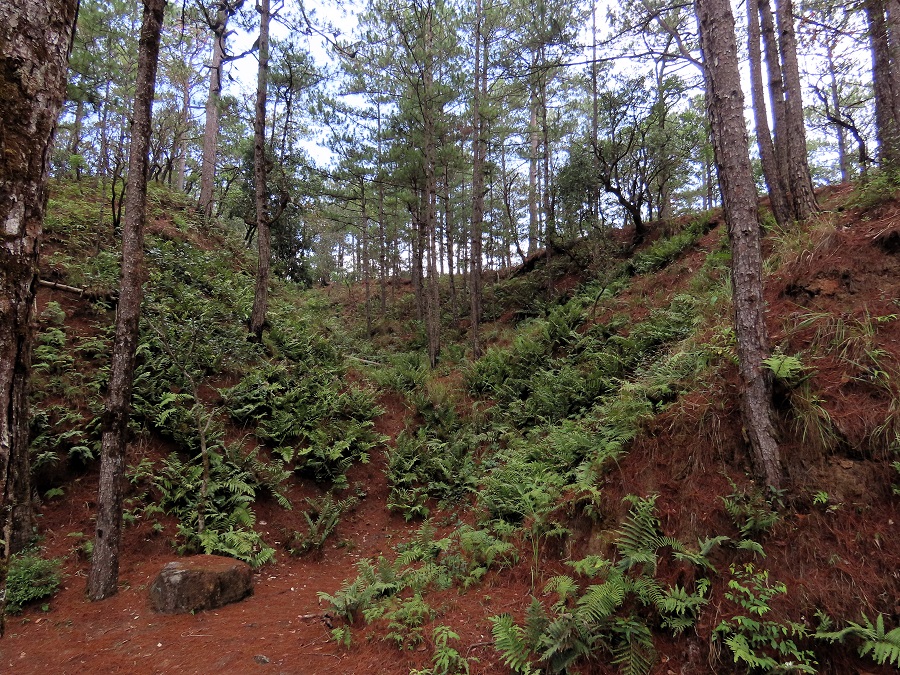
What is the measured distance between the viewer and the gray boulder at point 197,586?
194 inches

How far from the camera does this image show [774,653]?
309cm

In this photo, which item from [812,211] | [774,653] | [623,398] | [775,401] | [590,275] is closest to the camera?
[774,653]

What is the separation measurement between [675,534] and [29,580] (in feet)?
22.4

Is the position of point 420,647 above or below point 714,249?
below

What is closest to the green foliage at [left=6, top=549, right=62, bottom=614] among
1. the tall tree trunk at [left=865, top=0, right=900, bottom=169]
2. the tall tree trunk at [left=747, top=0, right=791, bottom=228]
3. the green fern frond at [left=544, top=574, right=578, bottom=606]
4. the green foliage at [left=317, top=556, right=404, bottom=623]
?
the green foliage at [left=317, top=556, right=404, bottom=623]

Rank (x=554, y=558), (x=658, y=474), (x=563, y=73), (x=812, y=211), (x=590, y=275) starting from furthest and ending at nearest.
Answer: (x=563, y=73) < (x=590, y=275) < (x=812, y=211) < (x=554, y=558) < (x=658, y=474)

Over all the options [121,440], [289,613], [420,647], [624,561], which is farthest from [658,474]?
[121,440]

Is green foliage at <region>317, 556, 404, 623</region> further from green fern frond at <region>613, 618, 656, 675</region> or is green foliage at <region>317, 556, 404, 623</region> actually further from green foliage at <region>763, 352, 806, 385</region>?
green foliage at <region>763, 352, 806, 385</region>

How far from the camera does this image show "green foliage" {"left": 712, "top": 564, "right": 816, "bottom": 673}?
2980 mm

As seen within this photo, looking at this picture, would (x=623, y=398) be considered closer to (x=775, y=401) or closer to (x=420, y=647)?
(x=775, y=401)

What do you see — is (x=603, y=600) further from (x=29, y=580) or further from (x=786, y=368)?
(x=29, y=580)

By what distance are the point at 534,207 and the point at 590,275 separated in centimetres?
Answer: 1149

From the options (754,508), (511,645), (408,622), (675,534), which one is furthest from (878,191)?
(408,622)

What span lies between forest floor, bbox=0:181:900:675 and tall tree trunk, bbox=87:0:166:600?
1.80 ft
